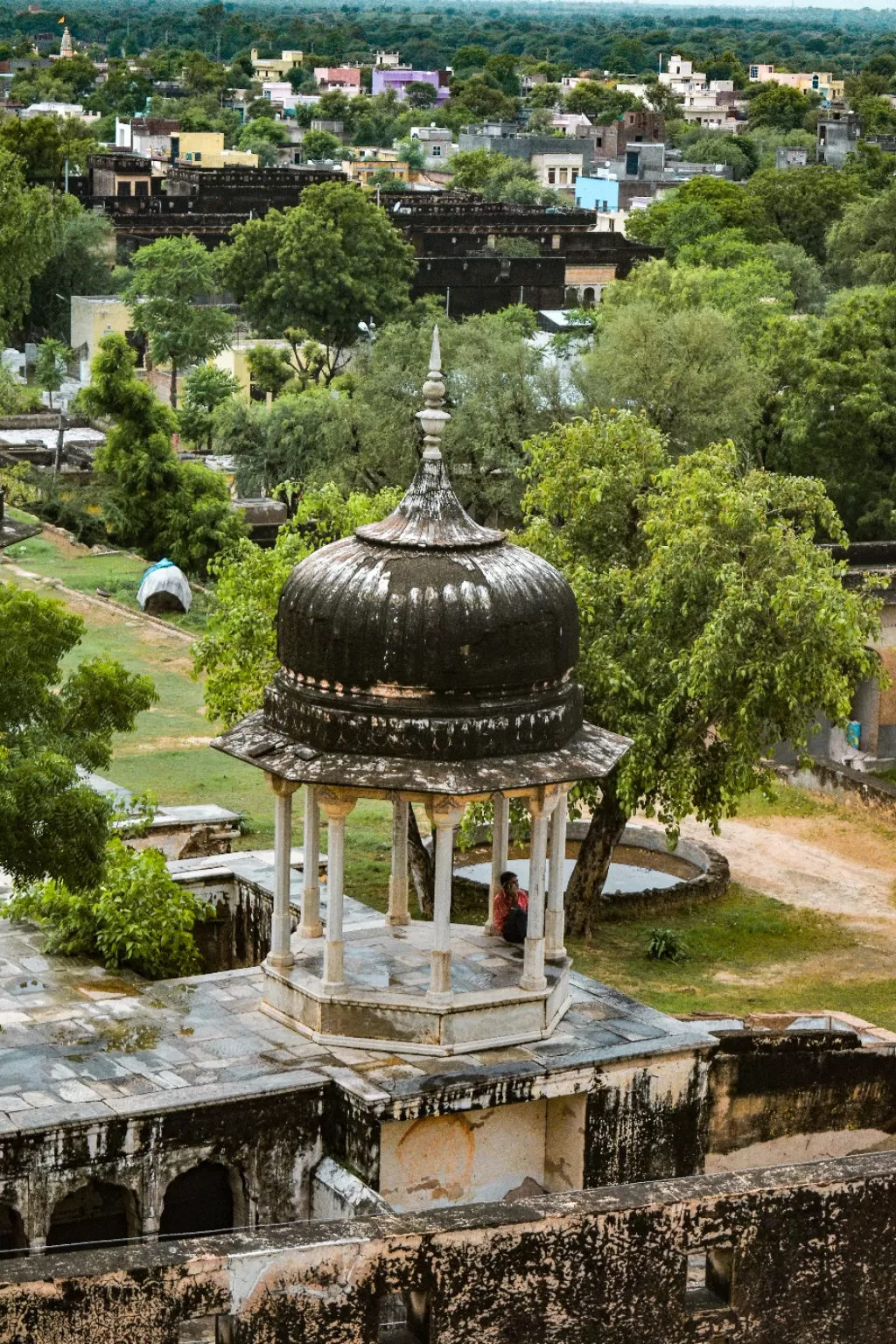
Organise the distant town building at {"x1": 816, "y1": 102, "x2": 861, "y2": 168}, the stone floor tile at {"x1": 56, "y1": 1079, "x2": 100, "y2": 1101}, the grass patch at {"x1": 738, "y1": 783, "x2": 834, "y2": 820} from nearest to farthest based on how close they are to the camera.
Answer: the stone floor tile at {"x1": 56, "y1": 1079, "x2": 100, "y2": 1101} < the grass patch at {"x1": 738, "y1": 783, "x2": 834, "y2": 820} < the distant town building at {"x1": 816, "y1": 102, "x2": 861, "y2": 168}

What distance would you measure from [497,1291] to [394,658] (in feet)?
12.9

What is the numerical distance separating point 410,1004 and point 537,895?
1.05m

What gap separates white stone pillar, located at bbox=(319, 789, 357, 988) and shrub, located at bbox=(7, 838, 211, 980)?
2.29m

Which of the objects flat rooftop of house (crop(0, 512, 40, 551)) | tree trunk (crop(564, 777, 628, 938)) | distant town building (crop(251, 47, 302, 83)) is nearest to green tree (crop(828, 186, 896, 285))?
flat rooftop of house (crop(0, 512, 40, 551))

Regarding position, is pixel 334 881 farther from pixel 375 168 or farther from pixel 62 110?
pixel 62 110

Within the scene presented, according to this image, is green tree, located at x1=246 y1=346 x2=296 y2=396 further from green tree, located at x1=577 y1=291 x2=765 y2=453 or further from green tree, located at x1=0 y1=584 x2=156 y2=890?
green tree, located at x1=0 y1=584 x2=156 y2=890

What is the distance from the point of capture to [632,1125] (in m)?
14.5

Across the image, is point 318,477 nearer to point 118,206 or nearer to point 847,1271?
point 847,1271

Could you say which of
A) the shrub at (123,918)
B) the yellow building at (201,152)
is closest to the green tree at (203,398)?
the shrub at (123,918)

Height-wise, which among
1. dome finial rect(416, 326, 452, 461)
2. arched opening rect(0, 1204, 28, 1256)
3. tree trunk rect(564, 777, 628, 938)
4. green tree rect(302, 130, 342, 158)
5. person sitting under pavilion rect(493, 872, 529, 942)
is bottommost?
tree trunk rect(564, 777, 628, 938)

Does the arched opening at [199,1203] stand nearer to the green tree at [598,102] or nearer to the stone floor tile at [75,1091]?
the stone floor tile at [75,1091]

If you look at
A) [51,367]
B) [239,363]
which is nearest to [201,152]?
[51,367]

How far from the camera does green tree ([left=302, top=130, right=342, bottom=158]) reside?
11500 cm

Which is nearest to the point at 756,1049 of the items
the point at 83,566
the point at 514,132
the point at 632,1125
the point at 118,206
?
the point at 632,1125
